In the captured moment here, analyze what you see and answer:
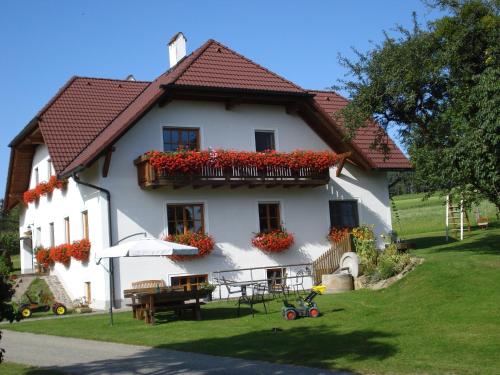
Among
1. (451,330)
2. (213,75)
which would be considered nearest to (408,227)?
(213,75)

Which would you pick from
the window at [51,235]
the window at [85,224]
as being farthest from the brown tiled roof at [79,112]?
the window at [51,235]

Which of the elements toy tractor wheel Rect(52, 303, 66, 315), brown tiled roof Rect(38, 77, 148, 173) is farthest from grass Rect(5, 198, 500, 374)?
brown tiled roof Rect(38, 77, 148, 173)

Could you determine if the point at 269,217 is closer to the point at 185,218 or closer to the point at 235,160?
the point at 235,160

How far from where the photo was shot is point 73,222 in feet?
75.0

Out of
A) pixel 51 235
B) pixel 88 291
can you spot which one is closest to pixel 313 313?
pixel 88 291

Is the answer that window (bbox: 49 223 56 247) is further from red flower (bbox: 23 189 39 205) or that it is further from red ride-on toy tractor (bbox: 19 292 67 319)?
red ride-on toy tractor (bbox: 19 292 67 319)

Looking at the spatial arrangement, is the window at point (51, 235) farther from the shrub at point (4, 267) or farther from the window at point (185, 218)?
the shrub at point (4, 267)

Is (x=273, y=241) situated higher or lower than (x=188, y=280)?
higher

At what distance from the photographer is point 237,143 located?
22.5 m

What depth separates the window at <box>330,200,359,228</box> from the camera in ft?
78.7

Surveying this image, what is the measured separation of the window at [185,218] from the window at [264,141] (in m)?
3.29

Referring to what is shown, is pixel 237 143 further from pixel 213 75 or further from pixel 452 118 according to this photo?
pixel 452 118

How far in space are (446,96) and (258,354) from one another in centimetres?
1277

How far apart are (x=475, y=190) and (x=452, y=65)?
380 cm
